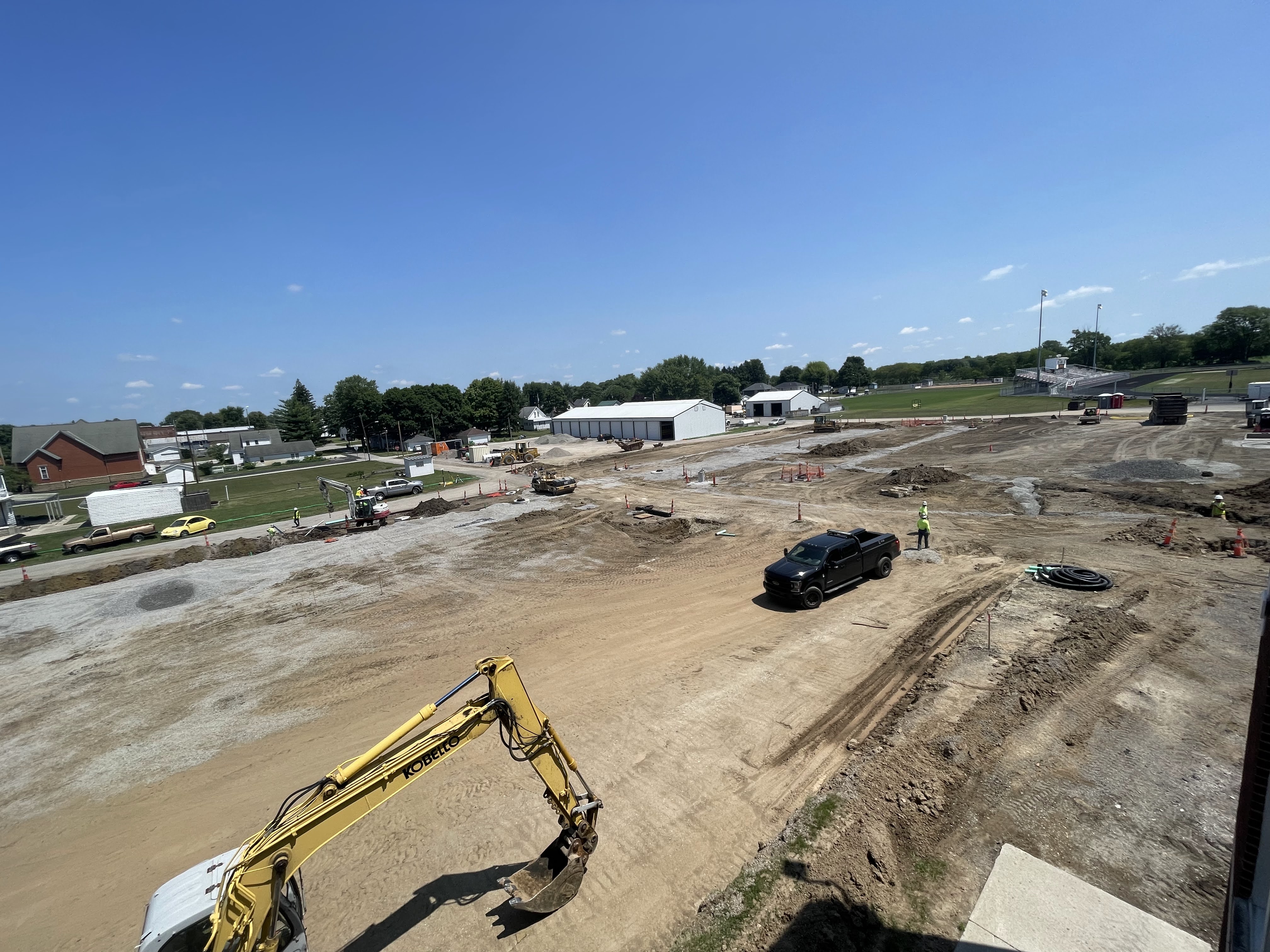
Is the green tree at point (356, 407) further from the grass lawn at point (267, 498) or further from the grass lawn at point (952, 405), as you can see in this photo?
the grass lawn at point (952, 405)

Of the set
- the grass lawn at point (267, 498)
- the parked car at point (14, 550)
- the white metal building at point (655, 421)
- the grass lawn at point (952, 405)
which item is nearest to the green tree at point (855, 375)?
the grass lawn at point (952, 405)

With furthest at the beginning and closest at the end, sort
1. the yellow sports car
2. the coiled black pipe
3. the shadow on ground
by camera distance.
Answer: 1. the yellow sports car
2. the coiled black pipe
3. the shadow on ground

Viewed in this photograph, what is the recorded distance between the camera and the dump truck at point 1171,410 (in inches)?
1774

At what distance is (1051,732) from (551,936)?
28.3 ft

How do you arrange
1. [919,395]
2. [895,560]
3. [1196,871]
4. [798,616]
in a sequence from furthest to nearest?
[919,395] → [895,560] → [798,616] → [1196,871]

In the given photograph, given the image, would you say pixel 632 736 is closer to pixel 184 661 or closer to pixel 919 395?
pixel 184 661

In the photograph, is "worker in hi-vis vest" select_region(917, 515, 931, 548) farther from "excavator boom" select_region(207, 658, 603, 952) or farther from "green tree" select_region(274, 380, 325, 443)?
"green tree" select_region(274, 380, 325, 443)

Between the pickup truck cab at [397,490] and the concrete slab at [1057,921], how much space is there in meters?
40.9

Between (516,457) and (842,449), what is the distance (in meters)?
33.4

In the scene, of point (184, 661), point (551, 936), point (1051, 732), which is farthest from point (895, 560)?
point (184, 661)

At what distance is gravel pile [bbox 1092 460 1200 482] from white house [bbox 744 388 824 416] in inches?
2455

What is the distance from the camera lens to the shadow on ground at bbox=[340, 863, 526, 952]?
666 cm

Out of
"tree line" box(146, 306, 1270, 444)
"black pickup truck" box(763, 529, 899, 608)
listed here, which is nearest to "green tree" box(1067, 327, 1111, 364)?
"tree line" box(146, 306, 1270, 444)

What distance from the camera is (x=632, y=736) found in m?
10.1
